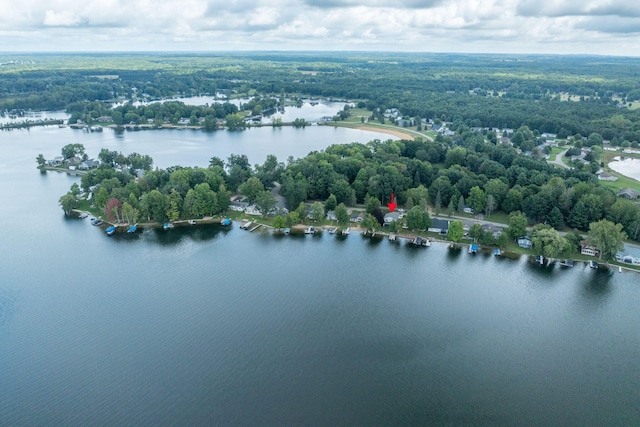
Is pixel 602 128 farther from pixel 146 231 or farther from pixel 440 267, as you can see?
pixel 146 231

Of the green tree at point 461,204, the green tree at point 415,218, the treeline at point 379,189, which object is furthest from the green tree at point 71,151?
the green tree at point 461,204

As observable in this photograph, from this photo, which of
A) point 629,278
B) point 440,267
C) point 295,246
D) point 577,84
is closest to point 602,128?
point 629,278

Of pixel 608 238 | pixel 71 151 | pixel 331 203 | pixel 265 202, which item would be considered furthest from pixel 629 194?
pixel 71 151

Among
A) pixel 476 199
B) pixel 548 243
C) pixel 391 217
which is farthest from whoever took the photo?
pixel 476 199

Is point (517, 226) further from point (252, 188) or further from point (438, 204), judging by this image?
point (252, 188)

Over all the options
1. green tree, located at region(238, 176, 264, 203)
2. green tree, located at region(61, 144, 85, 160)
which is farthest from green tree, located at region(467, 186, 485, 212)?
green tree, located at region(61, 144, 85, 160)

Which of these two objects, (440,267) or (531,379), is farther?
(440,267)
